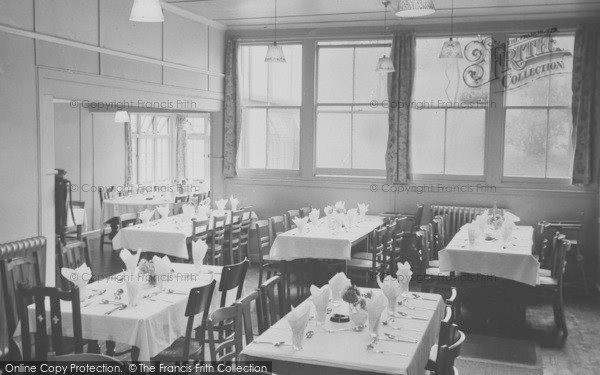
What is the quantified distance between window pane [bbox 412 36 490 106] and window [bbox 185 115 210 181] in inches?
306

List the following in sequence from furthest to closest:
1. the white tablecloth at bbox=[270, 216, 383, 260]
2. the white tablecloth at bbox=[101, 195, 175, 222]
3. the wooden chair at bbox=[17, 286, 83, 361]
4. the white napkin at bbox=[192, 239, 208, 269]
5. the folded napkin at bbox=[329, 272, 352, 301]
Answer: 1. the white tablecloth at bbox=[101, 195, 175, 222]
2. the white tablecloth at bbox=[270, 216, 383, 260]
3. the white napkin at bbox=[192, 239, 208, 269]
4. the folded napkin at bbox=[329, 272, 352, 301]
5. the wooden chair at bbox=[17, 286, 83, 361]

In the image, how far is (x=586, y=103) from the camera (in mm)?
→ 9922

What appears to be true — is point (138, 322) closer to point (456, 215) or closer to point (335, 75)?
point (456, 215)

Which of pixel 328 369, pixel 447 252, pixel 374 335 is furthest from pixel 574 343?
pixel 328 369

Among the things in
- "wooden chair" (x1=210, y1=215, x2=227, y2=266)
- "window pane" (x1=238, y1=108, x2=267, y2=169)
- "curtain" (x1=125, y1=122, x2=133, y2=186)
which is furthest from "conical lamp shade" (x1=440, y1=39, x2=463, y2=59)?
"curtain" (x1=125, y1=122, x2=133, y2=186)

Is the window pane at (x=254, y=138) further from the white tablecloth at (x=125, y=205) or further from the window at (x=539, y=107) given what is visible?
the window at (x=539, y=107)

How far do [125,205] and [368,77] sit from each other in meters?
5.30

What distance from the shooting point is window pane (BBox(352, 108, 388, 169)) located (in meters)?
11.2

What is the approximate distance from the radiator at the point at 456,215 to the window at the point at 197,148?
27.0 ft

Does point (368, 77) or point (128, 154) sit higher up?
point (368, 77)

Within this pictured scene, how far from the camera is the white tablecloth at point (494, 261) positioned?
7.36 meters

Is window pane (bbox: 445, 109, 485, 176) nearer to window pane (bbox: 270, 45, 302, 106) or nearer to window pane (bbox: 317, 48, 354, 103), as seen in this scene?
window pane (bbox: 317, 48, 354, 103)

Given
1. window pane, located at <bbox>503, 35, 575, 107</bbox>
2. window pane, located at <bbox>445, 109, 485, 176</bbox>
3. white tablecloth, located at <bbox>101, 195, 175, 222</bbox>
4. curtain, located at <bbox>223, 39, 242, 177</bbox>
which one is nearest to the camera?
window pane, located at <bbox>503, 35, 575, 107</bbox>

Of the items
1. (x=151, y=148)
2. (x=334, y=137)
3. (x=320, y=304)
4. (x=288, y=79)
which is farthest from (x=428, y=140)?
(x=151, y=148)
